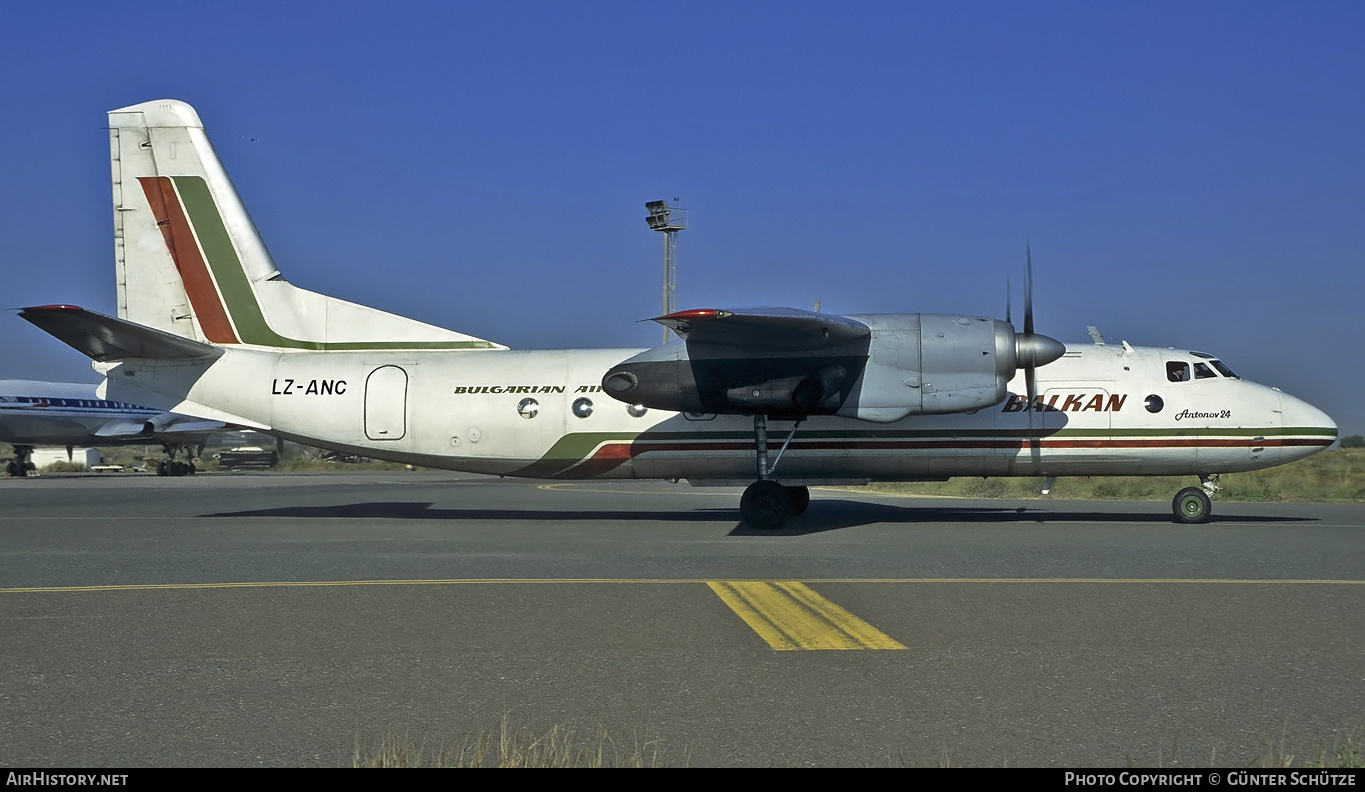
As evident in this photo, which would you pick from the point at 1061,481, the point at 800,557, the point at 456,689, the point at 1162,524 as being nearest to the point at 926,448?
the point at 1162,524

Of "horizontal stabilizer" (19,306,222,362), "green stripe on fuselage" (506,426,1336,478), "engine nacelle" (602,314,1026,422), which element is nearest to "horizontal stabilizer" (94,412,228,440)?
"horizontal stabilizer" (19,306,222,362)

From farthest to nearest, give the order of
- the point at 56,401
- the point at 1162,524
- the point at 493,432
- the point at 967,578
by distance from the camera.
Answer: the point at 56,401 → the point at 493,432 → the point at 1162,524 → the point at 967,578

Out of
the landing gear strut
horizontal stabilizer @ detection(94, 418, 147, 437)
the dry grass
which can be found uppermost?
the dry grass

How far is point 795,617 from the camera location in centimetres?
884

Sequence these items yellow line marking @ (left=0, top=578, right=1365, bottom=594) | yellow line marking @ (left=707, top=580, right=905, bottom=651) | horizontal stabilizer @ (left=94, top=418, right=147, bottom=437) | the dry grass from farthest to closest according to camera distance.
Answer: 1. horizontal stabilizer @ (left=94, top=418, right=147, bottom=437)
2. yellow line marking @ (left=0, top=578, right=1365, bottom=594)
3. yellow line marking @ (left=707, top=580, right=905, bottom=651)
4. the dry grass

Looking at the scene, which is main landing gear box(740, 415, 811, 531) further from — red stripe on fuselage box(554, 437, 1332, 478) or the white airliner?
the white airliner

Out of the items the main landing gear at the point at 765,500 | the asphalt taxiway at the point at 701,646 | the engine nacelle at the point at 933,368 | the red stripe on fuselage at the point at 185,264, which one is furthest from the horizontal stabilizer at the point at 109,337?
the engine nacelle at the point at 933,368

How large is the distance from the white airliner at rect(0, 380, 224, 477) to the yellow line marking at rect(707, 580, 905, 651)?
48719mm

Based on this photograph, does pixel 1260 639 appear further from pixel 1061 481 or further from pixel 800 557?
pixel 1061 481

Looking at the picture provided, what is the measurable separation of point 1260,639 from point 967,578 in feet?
11.5

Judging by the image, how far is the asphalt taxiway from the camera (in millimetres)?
5430

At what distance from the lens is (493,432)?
19.6 m

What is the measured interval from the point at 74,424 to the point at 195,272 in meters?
41.5

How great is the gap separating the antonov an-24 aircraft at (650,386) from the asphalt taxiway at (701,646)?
312 centimetres
